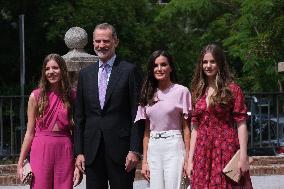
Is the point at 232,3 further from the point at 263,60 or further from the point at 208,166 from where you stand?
the point at 208,166

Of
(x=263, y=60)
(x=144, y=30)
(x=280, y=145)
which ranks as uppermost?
(x=144, y=30)

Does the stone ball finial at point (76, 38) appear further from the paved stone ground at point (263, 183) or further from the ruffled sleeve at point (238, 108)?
the ruffled sleeve at point (238, 108)

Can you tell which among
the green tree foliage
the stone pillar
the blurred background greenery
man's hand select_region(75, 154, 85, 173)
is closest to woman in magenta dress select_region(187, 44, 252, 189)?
man's hand select_region(75, 154, 85, 173)

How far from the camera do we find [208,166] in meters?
7.20

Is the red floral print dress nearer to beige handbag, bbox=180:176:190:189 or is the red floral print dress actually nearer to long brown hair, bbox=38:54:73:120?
beige handbag, bbox=180:176:190:189

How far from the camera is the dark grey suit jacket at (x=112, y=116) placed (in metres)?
7.30

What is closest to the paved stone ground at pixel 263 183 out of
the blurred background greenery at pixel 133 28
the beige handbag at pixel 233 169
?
the beige handbag at pixel 233 169

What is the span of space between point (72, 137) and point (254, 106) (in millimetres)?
8455

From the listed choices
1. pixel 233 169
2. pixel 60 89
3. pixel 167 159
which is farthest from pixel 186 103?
pixel 60 89

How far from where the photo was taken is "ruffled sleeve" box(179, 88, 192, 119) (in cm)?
740

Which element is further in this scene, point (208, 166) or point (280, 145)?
point (280, 145)

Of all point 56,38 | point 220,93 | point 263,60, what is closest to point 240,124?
point 220,93

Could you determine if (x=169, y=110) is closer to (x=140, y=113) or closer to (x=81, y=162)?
(x=140, y=113)

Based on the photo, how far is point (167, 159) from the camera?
7.43 metres
